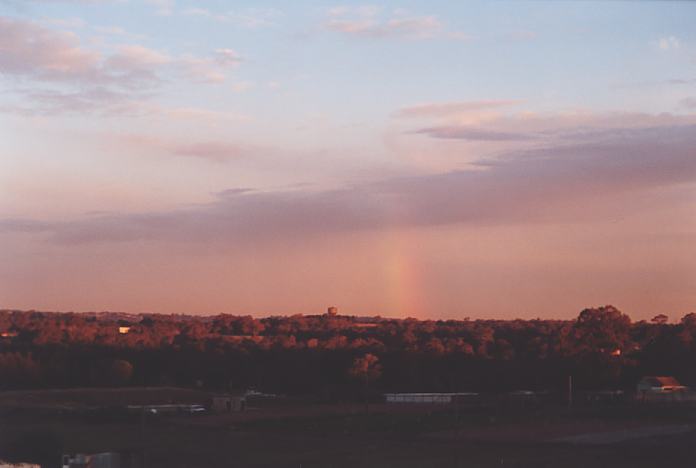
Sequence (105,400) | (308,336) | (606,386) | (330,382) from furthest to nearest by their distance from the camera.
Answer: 1. (308,336)
2. (330,382)
3. (606,386)
4. (105,400)

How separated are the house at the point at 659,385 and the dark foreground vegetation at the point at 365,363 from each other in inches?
79.9

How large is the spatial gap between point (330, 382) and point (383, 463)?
35743 mm

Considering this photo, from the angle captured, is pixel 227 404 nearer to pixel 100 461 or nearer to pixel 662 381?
pixel 662 381

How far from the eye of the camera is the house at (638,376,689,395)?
55969 mm

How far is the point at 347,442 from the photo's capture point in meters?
35.2

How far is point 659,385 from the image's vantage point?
57094 millimetres

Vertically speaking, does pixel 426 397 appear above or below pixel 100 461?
below

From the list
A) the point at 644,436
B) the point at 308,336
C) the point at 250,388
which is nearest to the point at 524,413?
the point at 644,436

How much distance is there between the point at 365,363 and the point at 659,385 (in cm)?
1747

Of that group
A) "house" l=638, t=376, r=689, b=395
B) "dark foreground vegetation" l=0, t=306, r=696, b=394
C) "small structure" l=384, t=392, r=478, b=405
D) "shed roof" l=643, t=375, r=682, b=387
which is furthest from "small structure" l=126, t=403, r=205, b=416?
"shed roof" l=643, t=375, r=682, b=387

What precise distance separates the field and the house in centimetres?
724

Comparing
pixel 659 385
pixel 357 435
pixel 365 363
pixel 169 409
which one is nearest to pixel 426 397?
pixel 365 363

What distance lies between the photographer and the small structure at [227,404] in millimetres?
51247

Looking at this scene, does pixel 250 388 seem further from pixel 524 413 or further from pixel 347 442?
pixel 347 442
